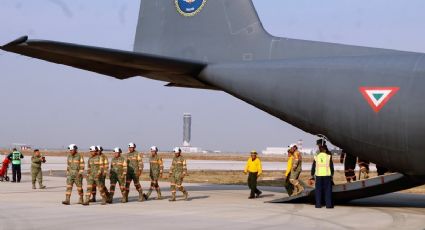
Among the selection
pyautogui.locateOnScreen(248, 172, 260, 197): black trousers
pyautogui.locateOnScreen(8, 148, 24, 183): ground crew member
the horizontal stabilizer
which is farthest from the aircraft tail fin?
pyautogui.locateOnScreen(8, 148, 24, 183): ground crew member

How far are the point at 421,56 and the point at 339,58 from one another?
1.98m

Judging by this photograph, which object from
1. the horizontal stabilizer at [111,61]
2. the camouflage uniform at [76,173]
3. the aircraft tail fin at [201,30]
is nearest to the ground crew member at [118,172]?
A: the camouflage uniform at [76,173]

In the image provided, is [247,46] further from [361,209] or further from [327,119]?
[361,209]

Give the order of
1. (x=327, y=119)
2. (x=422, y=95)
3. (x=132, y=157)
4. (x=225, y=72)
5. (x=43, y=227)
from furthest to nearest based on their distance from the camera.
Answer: (x=132, y=157) < (x=225, y=72) < (x=327, y=119) < (x=422, y=95) < (x=43, y=227)

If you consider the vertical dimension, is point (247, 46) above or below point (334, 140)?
above

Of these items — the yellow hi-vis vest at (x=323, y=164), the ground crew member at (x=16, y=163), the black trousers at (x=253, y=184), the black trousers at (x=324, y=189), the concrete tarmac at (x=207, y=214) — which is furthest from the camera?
the ground crew member at (x=16, y=163)

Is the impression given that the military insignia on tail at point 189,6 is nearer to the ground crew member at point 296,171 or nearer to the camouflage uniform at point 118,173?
the camouflage uniform at point 118,173

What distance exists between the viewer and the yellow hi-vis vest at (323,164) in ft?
50.2

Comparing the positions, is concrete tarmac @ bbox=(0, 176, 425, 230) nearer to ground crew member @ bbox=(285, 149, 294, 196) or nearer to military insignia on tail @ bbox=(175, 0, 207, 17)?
ground crew member @ bbox=(285, 149, 294, 196)

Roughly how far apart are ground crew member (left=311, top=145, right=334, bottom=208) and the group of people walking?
161 inches

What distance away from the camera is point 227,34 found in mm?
16516

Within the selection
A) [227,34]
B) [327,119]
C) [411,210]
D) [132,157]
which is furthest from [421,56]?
[132,157]

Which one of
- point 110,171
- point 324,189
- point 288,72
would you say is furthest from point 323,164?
point 110,171

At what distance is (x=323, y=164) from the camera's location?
50.5 ft
